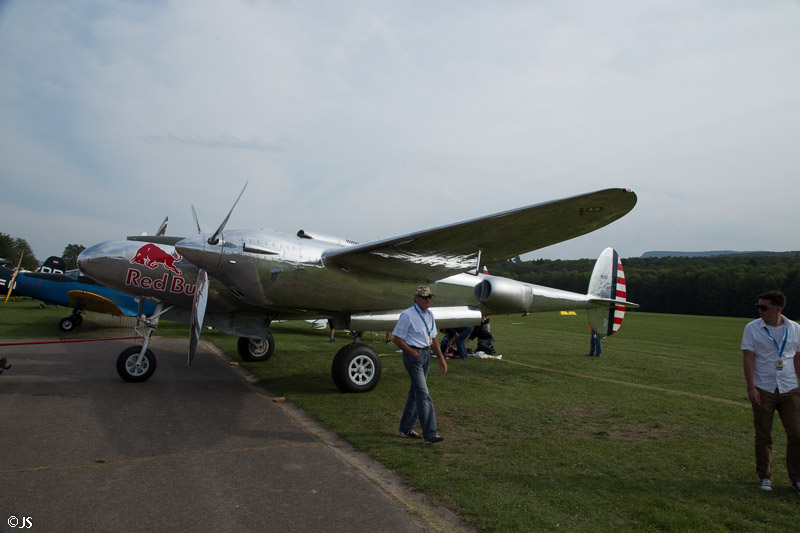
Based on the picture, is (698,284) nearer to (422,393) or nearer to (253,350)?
(253,350)

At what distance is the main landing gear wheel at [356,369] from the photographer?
7238mm

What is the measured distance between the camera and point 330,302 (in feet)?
24.4

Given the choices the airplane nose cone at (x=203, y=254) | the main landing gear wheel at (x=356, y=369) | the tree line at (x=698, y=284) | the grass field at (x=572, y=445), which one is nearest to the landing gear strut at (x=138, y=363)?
the airplane nose cone at (x=203, y=254)

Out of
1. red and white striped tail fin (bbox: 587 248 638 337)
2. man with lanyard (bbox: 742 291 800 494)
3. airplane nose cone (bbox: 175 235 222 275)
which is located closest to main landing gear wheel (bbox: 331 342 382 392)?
airplane nose cone (bbox: 175 235 222 275)

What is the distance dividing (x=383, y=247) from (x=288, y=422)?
8.66 feet

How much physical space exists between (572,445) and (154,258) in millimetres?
7595

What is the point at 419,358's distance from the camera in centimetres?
495

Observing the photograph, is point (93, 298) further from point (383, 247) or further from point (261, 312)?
point (383, 247)

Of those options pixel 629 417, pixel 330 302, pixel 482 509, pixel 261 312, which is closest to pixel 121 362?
pixel 261 312

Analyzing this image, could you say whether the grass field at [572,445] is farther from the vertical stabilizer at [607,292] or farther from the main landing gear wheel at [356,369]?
the vertical stabilizer at [607,292]

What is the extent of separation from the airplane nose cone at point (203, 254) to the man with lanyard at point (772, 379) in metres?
6.41

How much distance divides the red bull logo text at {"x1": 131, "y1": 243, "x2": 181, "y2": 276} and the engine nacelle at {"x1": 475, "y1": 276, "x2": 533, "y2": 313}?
5940 mm

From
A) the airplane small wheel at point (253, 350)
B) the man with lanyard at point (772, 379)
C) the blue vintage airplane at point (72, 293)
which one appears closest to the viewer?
the man with lanyard at point (772, 379)

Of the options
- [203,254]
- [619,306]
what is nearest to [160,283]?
[203,254]
